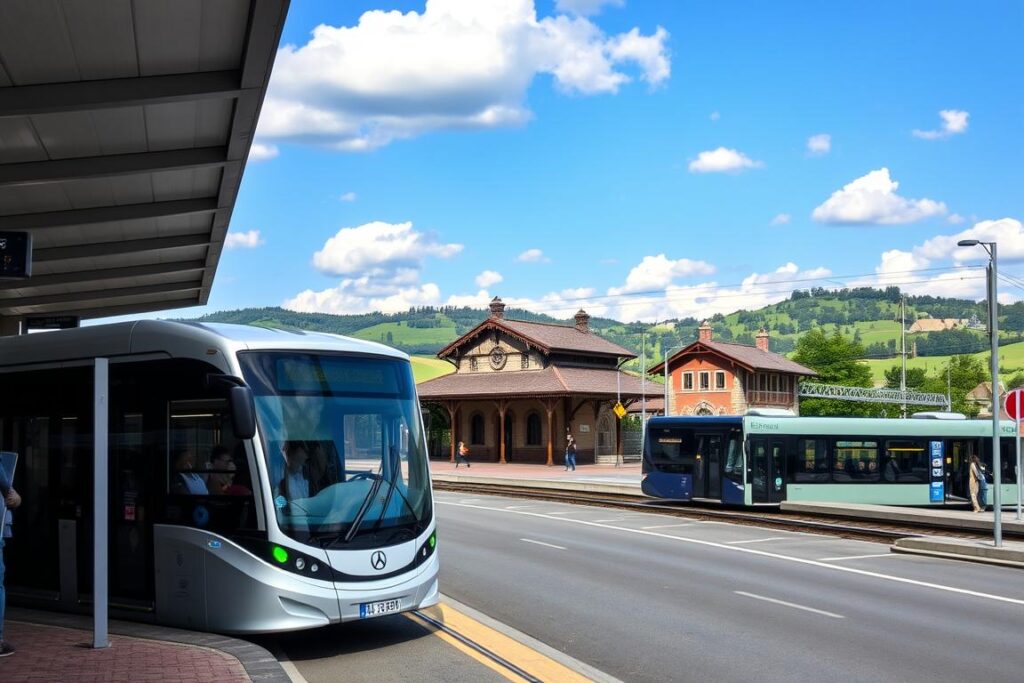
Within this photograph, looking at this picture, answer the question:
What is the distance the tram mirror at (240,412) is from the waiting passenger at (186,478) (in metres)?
1.04

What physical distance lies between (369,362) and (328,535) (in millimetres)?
1813

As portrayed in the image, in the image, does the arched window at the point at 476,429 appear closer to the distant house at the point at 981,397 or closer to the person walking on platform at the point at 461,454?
the person walking on platform at the point at 461,454

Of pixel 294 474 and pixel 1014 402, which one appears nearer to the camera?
pixel 294 474

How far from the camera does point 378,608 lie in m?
9.68

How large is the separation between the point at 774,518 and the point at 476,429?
42510 millimetres

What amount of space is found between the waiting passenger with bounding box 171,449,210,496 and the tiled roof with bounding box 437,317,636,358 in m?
53.4

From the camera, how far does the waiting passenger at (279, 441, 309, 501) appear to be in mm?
9469

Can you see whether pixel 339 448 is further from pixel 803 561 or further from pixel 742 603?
pixel 803 561

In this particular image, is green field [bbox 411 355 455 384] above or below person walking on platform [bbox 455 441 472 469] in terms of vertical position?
above

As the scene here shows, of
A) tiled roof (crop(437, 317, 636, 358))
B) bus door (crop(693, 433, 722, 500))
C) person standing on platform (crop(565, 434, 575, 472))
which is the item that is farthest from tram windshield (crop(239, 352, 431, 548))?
tiled roof (crop(437, 317, 636, 358))

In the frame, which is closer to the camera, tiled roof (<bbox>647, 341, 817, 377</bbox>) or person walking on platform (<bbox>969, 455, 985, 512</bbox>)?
person walking on platform (<bbox>969, 455, 985, 512</bbox>)

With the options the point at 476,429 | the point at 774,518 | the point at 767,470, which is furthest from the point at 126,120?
the point at 476,429

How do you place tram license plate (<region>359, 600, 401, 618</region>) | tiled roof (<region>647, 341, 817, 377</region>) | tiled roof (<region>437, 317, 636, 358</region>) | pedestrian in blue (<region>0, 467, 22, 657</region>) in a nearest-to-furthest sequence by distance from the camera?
pedestrian in blue (<region>0, 467, 22, 657</region>) → tram license plate (<region>359, 600, 401, 618</region>) → tiled roof (<region>437, 317, 636, 358</region>) → tiled roof (<region>647, 341, 817, 377</region>)

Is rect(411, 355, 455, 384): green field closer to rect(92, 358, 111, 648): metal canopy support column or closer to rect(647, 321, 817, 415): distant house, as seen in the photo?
rect(647, 321, 817, 415): distant house
